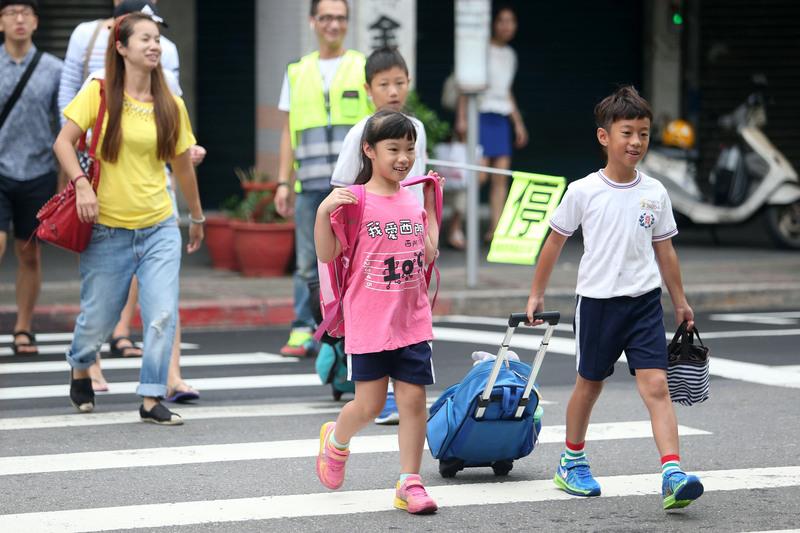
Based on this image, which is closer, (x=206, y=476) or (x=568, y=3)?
(x=206, y=476)

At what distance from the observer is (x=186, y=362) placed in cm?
905

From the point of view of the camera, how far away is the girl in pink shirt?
5.39 meters

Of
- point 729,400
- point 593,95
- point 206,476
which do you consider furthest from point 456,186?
point 206,476

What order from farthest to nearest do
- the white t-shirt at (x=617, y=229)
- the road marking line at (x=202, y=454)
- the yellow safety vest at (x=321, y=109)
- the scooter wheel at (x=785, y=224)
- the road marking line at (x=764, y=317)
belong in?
1. the scooter wheel at (x=785, y=224)
2. the road marking line at (x=764, y=317)
3. the yellow safety vest at (x=321, y=109)
4. the road marking line at (x=202, y=454)
5. the white t-shirt at (x=617, y=229)

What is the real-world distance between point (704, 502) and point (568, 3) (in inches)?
516

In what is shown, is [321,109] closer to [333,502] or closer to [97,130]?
[97,130]

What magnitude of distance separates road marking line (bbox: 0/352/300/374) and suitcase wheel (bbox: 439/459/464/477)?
325cm

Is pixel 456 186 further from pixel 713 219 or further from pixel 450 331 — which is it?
pixel 450 331

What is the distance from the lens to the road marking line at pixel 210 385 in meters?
7.86

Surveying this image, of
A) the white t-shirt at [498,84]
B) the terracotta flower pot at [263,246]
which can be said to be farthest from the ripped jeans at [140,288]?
the white t-shirt at [498,84]

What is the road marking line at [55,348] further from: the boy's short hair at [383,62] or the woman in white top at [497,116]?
the woman in white top at [497,116]

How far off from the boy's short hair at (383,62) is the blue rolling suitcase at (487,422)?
1.55 meters

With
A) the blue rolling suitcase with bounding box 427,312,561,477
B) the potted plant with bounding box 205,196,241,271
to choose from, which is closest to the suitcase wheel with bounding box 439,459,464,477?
the blue rolling suitcase with bounding box 427,312,561,477

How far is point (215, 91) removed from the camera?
16.6 metres
